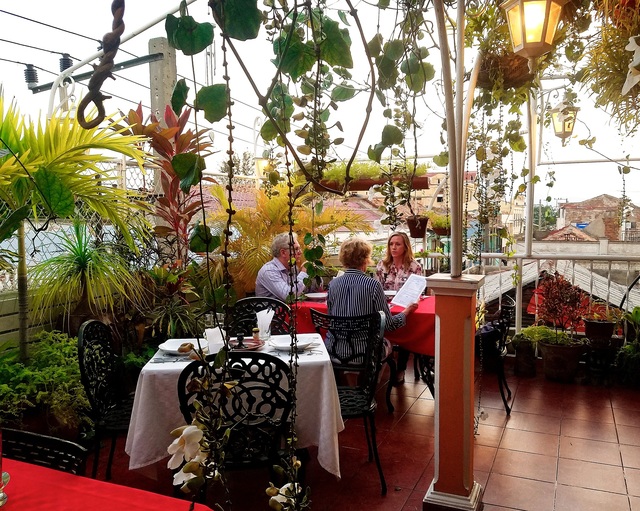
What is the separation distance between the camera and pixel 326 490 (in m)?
2.68

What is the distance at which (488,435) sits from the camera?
337cm

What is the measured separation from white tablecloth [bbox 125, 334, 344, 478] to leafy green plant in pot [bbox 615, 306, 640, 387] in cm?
295

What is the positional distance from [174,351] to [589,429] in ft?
9.03

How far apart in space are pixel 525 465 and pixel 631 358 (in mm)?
1907

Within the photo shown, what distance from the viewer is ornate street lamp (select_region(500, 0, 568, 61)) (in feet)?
5.93

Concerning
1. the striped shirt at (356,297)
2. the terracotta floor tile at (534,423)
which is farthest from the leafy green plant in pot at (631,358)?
the striped shirt at (356,297)

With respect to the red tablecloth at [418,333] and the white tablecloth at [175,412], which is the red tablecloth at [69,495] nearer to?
the white tablecloth at [175,412]

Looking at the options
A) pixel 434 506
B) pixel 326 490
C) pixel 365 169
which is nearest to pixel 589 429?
pixel 434 506

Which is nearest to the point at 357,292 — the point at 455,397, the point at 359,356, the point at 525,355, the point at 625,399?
the point at 359,356

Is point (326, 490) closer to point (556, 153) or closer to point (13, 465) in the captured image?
point (13, 465)

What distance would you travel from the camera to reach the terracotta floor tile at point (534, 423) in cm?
346

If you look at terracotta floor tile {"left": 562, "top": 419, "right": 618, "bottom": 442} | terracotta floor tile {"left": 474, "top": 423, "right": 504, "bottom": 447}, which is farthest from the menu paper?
terracotta floor tile {"left": 562, "top": 419, "right": 618, "bottom": 442}

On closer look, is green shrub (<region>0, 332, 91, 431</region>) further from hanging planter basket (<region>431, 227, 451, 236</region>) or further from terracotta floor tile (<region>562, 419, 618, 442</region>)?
hanging planter basket (<region>431, 227, 451, 236</region>)

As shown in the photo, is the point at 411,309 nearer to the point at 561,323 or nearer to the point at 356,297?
the point at 356,297
